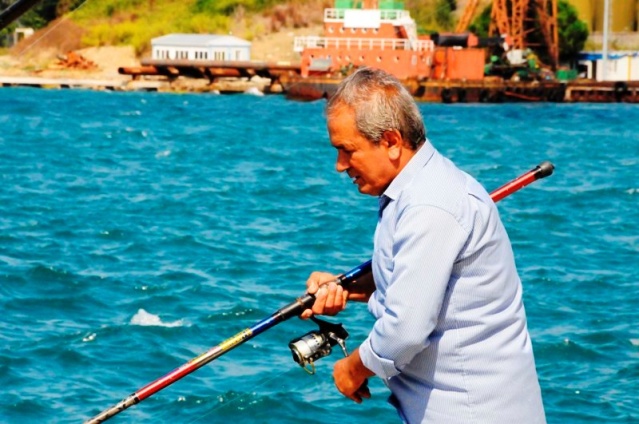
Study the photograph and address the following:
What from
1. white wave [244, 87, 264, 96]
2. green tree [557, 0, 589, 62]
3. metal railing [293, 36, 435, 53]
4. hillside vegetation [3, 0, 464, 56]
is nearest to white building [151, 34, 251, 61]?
A: white wave [244, 87, 264, 96]

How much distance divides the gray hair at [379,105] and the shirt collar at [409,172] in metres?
0.03

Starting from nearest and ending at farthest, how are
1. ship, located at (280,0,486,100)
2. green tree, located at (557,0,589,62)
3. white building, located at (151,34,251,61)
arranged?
ship, located at (280,0,486,100) < green tree, located at (557,0,589,62) < white building, located at (151,34,251,61)

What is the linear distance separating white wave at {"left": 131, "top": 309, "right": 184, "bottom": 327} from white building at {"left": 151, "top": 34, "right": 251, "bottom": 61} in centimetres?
5757

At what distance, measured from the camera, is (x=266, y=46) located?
75625mm

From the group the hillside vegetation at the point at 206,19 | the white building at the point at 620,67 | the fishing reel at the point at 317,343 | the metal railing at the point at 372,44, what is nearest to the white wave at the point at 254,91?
the metal railing at the point at 372,44

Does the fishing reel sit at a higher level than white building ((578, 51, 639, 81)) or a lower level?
higher

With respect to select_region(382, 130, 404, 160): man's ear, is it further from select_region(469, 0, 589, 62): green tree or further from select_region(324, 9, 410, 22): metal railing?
select_region(469, 0, 589, 62): green tree

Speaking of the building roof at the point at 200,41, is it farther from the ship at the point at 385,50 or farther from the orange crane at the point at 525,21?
the orange crane at the point at 525,21

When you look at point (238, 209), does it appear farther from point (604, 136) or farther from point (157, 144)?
point (604, 136)

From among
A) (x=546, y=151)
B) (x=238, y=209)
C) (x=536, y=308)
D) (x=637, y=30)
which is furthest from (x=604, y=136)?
(x=637, y=30)

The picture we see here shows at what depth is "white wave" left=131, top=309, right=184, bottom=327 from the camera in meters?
12.5

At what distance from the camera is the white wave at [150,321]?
1255cm

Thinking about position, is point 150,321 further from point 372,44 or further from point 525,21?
point 525,21

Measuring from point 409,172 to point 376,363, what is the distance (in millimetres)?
518
